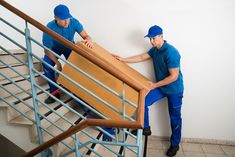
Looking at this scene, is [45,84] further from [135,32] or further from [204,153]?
[204,153]

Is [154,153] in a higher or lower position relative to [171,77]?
lower

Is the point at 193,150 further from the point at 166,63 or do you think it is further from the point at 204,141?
the point at 166,63

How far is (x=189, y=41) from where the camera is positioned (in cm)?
282

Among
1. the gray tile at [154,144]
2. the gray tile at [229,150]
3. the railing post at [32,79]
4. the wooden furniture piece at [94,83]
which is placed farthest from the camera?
the gray tile at [154,144]

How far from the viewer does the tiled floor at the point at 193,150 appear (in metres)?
2.81

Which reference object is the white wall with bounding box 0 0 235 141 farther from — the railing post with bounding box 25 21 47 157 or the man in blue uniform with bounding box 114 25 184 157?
the railing post with bounding box 25 21 47 157

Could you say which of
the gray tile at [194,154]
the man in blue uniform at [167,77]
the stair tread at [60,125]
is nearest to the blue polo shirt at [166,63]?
the man in blue uniform at [167,77]

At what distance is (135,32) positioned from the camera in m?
2.96

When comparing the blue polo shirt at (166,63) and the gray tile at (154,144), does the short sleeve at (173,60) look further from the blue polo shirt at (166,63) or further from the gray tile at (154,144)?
the gray tile at (154,144)

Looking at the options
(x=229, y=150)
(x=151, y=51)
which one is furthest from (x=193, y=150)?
A: (x=151, y=51)

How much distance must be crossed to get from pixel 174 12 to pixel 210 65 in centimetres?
88

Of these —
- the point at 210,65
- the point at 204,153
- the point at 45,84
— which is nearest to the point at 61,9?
the point at 45,84

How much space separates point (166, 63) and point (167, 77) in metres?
0.20

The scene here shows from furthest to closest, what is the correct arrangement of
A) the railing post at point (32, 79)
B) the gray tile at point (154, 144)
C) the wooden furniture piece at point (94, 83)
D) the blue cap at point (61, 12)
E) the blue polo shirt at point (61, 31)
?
the gray tile at point (154, 144)
the blue polo shirt at point (61, 31)
the blue cap at point (61, 12)
the wooden furniture piece at point (94, 83)
the railing post at point (32, 79)
